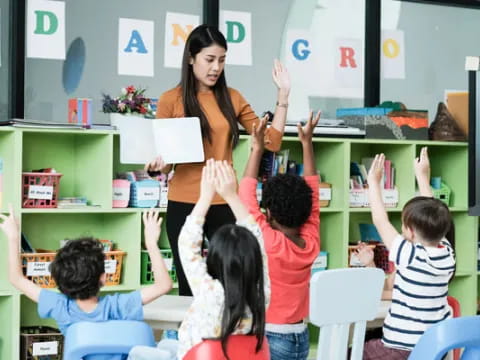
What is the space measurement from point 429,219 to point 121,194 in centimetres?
180

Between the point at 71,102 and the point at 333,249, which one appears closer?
the point at 71,102

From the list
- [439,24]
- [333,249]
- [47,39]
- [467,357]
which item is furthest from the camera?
[439,24]

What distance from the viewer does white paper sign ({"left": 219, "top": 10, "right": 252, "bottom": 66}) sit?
187 inches

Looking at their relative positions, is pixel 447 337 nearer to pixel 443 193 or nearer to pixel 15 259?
pixel 15 259

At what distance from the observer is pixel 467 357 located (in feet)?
8.71

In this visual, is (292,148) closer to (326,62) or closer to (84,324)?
(326,62)

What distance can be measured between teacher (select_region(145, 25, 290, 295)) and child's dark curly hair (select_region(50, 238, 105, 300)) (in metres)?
0.96

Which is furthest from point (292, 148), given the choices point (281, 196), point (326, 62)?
point (281, 196)

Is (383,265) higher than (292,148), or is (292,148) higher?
(292,148)

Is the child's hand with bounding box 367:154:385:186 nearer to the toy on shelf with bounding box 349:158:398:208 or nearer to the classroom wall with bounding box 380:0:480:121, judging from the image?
the toy on shelf with bounding box 349:158:398:208

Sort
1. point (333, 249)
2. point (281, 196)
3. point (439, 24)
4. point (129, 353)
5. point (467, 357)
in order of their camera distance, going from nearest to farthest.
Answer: point (129, 353), point (467, 357), point (281, 196), point (333, 249), point (439, 24)

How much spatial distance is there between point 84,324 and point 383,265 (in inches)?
116

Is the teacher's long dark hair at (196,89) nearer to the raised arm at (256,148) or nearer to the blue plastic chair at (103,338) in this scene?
the raised arm at (256,148)

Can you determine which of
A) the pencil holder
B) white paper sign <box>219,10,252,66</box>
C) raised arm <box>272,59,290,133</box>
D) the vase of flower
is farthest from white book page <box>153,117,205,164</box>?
white paper sign <box>219,10,252,66</box>
